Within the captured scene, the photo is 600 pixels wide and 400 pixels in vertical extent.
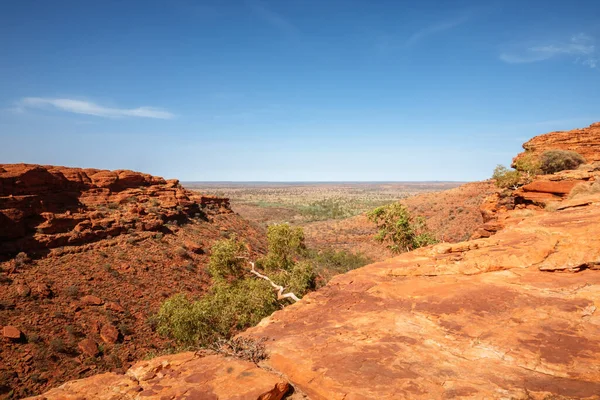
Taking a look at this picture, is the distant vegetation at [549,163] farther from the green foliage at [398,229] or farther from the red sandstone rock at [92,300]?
the red sandstone rock at [92,300]

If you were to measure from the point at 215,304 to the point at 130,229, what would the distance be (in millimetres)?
18250

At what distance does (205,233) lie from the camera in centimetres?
3475

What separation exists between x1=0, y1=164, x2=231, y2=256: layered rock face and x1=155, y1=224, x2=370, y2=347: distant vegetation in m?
13.0

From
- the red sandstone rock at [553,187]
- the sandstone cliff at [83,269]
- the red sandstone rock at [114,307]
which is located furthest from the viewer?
the red sandstone rock at [114,307]

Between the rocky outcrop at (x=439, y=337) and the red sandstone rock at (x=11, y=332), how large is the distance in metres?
14.2

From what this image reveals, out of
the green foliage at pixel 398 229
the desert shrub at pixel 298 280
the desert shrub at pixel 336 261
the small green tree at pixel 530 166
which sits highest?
the small green tree at pixel 530 166

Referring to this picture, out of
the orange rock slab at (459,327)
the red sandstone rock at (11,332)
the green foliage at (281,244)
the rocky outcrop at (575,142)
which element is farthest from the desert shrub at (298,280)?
the rocky outcrop at (575,142)

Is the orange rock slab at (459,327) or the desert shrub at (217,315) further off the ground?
the orange rock slab at (459,327)

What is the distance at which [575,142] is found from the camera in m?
31.1

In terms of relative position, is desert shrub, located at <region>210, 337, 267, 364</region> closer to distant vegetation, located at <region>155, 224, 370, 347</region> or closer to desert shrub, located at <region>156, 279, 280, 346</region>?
distant vegetation, located at <region>155, 224, 370, 347</region>

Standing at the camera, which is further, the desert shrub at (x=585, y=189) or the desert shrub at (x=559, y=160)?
the desert shrub at (x=559, y=160)

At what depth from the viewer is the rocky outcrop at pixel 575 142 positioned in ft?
99.2

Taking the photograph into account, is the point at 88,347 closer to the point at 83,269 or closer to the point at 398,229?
the point at 83,269

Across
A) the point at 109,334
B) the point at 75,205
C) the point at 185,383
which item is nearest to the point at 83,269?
the point at 109,334
